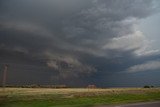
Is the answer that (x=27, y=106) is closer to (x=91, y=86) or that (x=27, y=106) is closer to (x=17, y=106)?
(x=17, y=106)

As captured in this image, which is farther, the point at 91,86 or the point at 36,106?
the point at 91,86

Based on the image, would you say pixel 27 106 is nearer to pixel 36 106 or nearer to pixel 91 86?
pixel 36 106

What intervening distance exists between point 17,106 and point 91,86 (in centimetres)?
11471

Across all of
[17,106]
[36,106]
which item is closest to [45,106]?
[36,106]

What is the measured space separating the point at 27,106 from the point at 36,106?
1.31m

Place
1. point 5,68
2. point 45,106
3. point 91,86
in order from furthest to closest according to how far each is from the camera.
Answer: point 91,86
point 5,68
point 45,106

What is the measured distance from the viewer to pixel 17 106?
36125 millimetres

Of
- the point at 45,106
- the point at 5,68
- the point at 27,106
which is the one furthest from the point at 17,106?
the point at 5,68

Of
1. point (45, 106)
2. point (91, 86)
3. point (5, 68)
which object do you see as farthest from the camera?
point (91, 86)

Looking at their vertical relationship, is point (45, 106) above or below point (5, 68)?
below

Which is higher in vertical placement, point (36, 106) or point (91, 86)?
point (91, 86)

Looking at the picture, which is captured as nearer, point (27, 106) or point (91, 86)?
point (27, 106)

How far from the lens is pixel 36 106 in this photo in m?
35.8

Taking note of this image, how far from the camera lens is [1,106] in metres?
36.0
